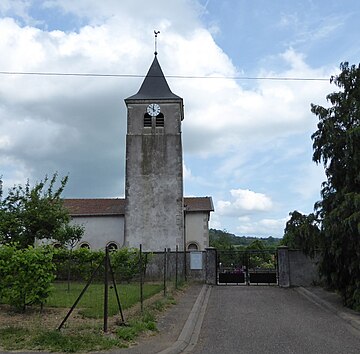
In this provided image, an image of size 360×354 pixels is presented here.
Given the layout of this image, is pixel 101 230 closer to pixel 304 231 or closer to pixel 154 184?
pixel 154 184

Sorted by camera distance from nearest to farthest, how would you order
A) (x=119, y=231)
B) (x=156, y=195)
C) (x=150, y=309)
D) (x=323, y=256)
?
1. (x=150, y=309)
2. (x=323, y=256)
3. (x=156, y=195)
4. (x=119, y=231)

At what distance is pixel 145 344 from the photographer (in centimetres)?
827

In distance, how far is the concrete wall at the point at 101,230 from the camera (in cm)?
3484

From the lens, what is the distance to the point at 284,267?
23.2 metres

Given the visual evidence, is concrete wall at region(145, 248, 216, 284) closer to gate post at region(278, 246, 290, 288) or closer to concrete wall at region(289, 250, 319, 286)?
gate post at region(278, 246, 290, 288)

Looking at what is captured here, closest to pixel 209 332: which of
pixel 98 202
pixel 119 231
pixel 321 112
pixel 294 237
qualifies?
pixel 294 237

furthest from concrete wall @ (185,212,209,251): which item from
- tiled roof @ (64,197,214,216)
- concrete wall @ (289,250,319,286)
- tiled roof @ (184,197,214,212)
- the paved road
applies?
the paved road

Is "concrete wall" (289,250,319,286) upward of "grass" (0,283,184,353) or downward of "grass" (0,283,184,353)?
upward

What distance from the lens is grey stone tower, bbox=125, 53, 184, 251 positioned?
31.8m

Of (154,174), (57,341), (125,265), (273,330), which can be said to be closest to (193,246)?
(154,174)

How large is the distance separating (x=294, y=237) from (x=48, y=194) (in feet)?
53.4

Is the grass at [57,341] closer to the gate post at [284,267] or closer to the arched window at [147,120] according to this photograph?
the gate post at [284,267]

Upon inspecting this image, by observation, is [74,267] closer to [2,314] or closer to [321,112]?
[2,314]

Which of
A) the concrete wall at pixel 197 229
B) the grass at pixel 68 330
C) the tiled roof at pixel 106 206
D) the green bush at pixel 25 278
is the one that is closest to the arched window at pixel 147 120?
the tiled roof at pixel 106 206
